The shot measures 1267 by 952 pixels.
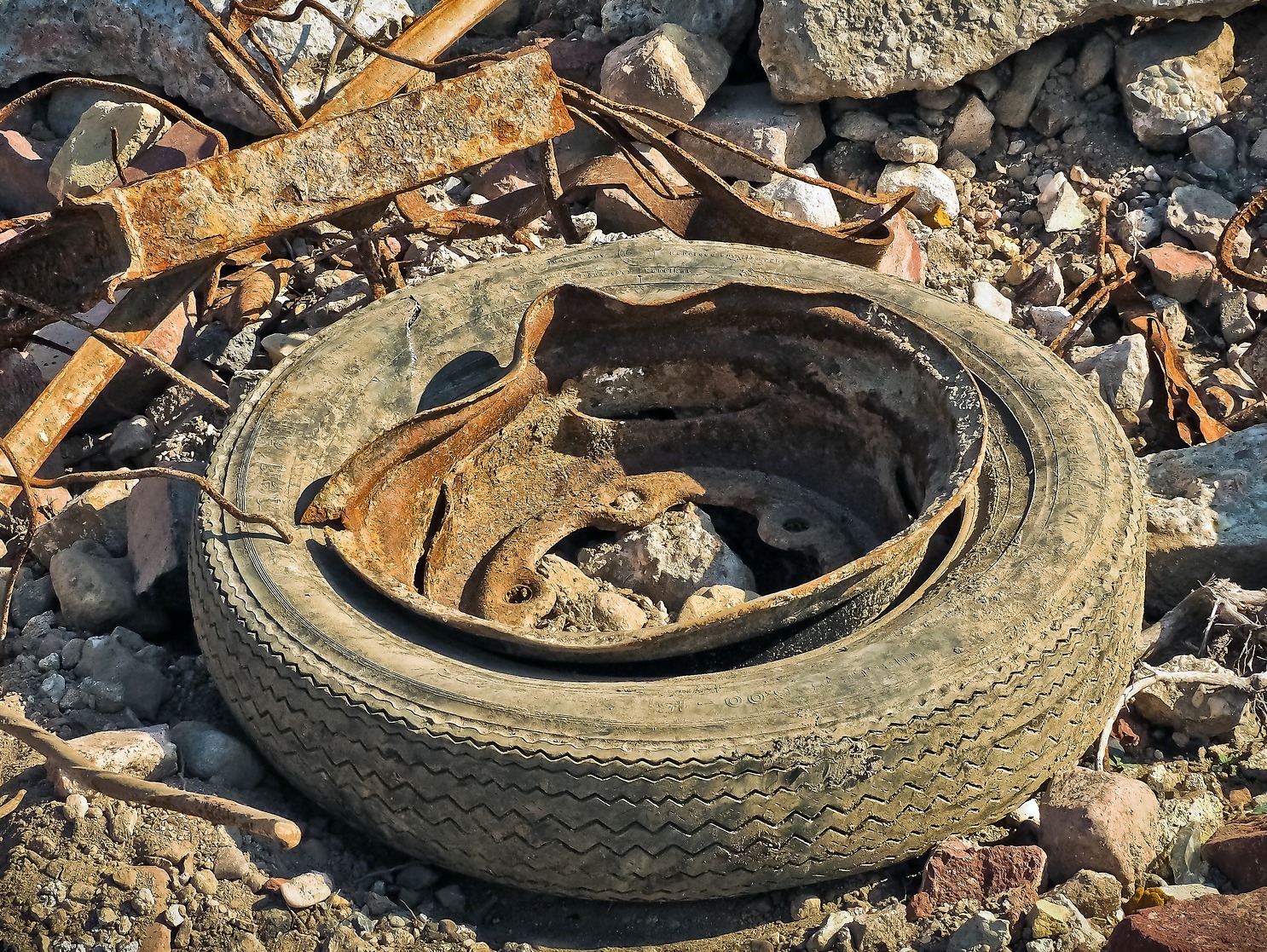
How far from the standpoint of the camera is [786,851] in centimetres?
271

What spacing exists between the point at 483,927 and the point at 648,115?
269cm

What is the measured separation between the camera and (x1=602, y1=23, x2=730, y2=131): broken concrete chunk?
216 inches

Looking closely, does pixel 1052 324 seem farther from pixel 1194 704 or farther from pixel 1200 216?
pixel 1194 704

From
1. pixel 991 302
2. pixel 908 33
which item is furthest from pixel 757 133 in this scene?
pixel 991 302

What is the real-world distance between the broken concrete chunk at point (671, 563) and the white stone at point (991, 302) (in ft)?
5.76

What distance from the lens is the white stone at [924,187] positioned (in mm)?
5441

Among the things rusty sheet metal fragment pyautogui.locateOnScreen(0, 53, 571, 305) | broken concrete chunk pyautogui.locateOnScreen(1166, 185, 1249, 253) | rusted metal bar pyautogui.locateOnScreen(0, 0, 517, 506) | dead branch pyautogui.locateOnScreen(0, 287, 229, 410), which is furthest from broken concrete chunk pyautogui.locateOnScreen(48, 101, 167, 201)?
broken concrete chunk pyautogui.locateOnScreen(1166, 185, 1249, 253)

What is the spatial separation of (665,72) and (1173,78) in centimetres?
229

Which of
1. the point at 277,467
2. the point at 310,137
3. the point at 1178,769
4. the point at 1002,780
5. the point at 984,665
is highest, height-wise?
the point at 310,137

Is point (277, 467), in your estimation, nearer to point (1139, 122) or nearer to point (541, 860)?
point (541, 860)

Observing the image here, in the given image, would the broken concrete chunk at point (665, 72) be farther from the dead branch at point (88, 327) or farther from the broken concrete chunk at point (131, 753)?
the broken concrete chunk at point (131, 753)

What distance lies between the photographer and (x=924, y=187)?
5480mm

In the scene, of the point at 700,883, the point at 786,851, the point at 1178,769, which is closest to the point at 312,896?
the point at 700,883

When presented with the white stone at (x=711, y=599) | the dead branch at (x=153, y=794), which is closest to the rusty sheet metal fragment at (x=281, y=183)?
the dead branch at (x=153, y=794)
